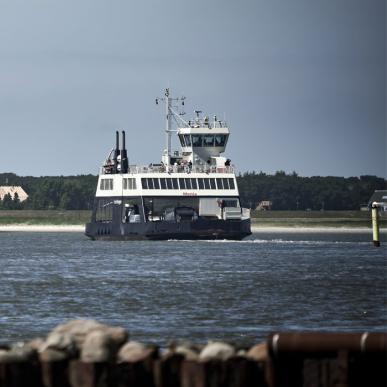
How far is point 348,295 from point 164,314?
976 centimetres

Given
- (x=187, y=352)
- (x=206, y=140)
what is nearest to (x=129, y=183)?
(x=206, y=140)

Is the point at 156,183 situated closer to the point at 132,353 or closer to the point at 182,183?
the point at 182,183

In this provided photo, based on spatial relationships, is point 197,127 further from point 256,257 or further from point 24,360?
point 24,360

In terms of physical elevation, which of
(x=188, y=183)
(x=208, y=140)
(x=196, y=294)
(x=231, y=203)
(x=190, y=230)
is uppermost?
(x=208, y=140)

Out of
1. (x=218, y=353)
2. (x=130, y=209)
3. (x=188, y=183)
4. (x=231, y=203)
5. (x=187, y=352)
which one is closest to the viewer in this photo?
(x=218, y=353)

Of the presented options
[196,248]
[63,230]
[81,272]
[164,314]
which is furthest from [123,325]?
[63,230]

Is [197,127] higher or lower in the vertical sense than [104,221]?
higher

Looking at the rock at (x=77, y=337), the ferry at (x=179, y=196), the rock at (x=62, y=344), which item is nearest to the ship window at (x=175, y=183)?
the ferry at (x=179, y=196)

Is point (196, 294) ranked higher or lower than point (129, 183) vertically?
lower

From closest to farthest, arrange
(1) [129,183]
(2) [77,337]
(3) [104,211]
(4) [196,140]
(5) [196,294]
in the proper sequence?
(2) [77,337]
(5) [196,294]
(1) [129,183]
(4) [196,140]
(3) [104,211]

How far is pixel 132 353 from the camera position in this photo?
1712 cm

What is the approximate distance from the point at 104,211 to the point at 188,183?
1010 centimetres

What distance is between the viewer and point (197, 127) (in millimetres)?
114375

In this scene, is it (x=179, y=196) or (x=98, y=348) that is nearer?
(x=98, y=348)
